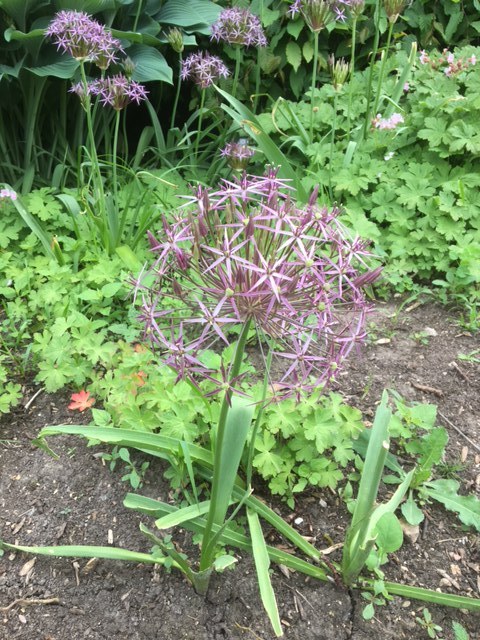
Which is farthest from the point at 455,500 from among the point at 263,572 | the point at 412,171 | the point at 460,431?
the point at 412,171

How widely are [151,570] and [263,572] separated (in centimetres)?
44

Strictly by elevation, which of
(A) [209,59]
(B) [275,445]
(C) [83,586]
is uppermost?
(A) [209,59]

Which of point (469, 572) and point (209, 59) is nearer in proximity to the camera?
point (469, 572)

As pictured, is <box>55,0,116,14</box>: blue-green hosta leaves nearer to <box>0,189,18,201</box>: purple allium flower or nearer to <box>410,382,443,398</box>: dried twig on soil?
<box>0,189,18,201</box>: purple allium flower

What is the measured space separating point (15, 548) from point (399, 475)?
123cm

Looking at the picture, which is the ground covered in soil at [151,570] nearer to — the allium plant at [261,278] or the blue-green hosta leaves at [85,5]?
the allium plant at [261,278]

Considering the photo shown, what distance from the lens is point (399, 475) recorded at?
1893 millimetres

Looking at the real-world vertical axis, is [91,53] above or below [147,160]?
above

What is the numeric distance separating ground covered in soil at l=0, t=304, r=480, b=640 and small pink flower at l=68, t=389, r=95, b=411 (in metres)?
0.08

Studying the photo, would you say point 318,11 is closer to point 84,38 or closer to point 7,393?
point 84,38

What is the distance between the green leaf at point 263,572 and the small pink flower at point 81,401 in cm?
74

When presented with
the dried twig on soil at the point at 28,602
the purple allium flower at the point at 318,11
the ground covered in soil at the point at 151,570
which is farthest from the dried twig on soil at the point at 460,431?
the purple allium flower at the point at 318,11

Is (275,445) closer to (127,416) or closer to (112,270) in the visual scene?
(127,416)

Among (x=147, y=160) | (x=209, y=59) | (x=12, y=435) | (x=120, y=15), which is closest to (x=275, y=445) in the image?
(x=12, y=435)
